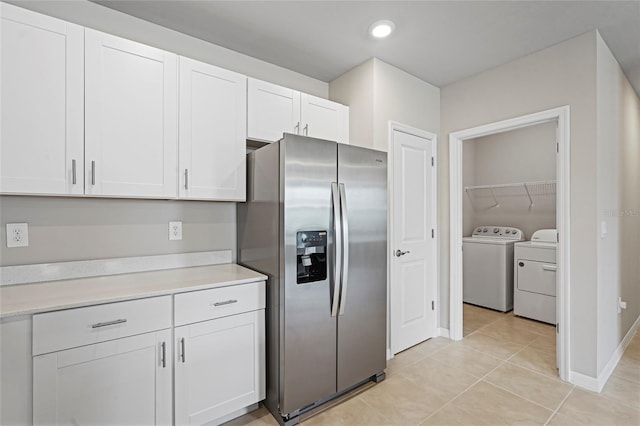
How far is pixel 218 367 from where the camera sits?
1.81 metres

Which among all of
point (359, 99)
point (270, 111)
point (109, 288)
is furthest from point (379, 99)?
point (109, 288)

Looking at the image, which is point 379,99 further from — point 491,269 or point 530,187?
point 530,187

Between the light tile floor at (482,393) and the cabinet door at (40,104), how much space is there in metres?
1.79

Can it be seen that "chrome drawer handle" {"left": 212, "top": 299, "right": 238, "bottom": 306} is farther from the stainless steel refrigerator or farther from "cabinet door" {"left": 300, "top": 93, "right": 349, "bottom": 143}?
"cabinet door" {"left": 300, "top": 93, "right": 349, "bottom": 143}

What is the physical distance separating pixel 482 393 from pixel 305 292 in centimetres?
151

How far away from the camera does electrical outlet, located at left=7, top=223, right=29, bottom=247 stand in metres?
1.75

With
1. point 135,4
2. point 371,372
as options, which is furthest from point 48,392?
point 135,4

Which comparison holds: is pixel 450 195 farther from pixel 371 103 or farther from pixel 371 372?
pixel 371 372

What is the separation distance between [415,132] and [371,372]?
2169 mm

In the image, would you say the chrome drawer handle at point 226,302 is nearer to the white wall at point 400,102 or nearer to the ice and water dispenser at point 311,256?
the ice and water dispenser at point 311,256

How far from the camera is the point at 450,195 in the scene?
10.4ft

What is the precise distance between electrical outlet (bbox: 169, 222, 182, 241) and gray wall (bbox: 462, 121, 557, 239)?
4.15 meters

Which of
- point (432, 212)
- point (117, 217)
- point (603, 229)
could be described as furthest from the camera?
point (432, 212)

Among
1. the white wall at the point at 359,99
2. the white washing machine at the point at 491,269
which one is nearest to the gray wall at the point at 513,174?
the white washing machine at the point at 491,269
